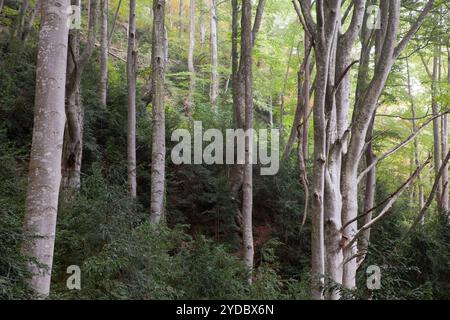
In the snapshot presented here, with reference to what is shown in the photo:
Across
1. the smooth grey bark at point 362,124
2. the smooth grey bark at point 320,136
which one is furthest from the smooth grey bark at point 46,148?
the smooth grey bark at point 362,124

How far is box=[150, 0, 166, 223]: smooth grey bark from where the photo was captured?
9141 mm

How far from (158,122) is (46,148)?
5346 millimetres

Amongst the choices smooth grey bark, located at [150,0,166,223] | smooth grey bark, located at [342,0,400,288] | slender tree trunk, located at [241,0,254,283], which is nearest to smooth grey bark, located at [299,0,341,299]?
smooth grey bark, located at [342,0,400,288]

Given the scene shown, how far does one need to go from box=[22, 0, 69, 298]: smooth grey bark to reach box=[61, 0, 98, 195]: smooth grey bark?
139 inches

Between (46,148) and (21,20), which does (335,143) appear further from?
(21,20)

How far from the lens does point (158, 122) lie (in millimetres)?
9328

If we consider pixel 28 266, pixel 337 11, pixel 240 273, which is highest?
pixel 337 11

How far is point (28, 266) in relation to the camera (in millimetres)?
3758

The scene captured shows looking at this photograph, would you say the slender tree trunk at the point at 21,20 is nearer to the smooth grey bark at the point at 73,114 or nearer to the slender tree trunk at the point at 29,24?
the slender tree trunk at the point at 29,24

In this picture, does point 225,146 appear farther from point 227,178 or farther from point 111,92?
point 111,92

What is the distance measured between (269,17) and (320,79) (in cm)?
2021
